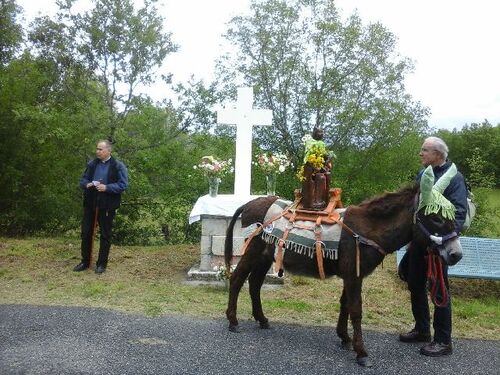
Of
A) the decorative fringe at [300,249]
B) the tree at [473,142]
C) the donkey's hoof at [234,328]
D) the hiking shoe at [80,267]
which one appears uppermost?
the tree at [473,142]

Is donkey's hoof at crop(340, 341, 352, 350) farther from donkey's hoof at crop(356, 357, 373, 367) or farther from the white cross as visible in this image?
the white cross

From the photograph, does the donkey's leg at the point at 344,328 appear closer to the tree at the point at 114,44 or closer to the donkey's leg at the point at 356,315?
the donkey's leg at the point at 356,315

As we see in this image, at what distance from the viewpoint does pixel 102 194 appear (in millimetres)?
7309

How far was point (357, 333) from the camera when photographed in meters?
4.39

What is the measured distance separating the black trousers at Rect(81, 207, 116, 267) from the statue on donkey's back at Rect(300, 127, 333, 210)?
3437 millimetres

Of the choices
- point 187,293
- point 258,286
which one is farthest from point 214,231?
point 258,286

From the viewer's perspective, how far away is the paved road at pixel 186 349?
407cm

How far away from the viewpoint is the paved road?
4.07m

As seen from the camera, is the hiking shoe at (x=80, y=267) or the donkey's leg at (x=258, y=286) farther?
the hiking shoe at (x=80, y=267)

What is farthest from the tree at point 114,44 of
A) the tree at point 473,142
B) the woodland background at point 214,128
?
the tree at point 473,142

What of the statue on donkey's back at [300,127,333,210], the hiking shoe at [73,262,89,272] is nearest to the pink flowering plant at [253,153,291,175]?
the statue on donkey's back at [300,127,333,210]

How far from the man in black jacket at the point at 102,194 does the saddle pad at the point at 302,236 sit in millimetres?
3076

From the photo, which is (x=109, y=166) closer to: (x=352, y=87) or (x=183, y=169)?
(x=183, y=169)

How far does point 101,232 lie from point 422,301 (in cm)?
459
